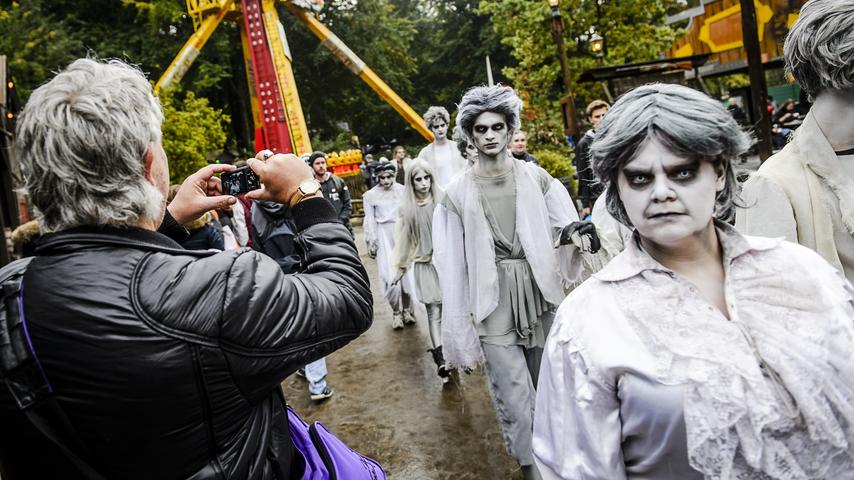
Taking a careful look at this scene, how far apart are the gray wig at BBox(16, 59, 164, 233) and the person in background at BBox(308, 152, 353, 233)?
5.03 metres

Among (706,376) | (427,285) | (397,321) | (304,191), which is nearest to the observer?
(706,376)

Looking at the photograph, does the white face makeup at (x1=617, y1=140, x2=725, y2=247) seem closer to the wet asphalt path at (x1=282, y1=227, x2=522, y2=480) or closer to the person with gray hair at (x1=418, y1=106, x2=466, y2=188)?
the wet asphalt path at (x1=282, y1=227, x2=522, y2=480)

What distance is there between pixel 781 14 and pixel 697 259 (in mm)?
18664

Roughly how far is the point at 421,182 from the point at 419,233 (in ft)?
1.61

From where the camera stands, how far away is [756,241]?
1.56 m

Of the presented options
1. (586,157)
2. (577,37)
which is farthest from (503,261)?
(577,37)

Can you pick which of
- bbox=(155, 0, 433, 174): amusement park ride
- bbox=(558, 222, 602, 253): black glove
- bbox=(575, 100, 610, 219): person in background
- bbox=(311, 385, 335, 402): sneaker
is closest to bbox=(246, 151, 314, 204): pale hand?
bbox=(558, 222, 602, 253): black glove

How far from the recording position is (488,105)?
11.7 ft

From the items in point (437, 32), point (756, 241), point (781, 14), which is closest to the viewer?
point (756, 241)

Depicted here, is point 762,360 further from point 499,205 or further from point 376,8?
point 376,8

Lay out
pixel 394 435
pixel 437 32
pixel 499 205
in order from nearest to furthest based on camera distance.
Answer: pixel 499 205 → pixel 394 435 → pixel 437 32

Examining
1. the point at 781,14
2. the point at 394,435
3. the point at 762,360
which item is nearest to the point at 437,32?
the point at 781,14

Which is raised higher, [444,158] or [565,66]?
[565,66]

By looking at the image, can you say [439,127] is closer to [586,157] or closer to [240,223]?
[586,157]
